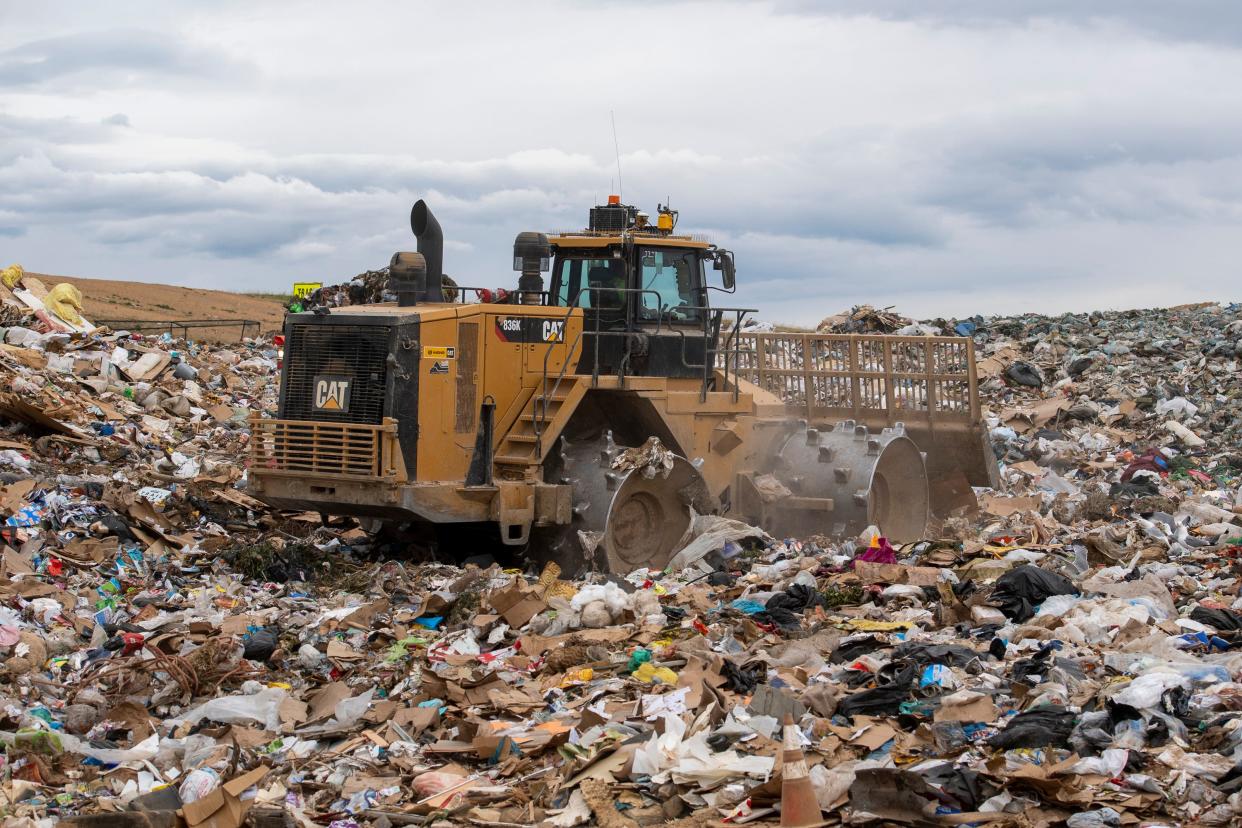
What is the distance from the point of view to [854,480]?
1146cm

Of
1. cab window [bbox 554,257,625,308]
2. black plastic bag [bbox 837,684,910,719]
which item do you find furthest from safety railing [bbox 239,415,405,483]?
black plastic bag [bbox 837,684,910,719]

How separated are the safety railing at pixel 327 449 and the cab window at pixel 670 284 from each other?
7.81 feet

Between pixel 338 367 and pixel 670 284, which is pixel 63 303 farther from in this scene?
pixel 670 284

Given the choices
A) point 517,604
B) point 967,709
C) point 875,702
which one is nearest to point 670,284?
point 517,604

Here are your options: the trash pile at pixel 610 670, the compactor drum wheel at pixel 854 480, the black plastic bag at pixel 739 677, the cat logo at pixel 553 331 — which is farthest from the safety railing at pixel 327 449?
the compactor drum wheel at pixel 854 480

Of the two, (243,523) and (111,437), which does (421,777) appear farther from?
(111,437)

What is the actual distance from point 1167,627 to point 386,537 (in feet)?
19.5

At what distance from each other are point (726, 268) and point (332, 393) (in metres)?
3.20

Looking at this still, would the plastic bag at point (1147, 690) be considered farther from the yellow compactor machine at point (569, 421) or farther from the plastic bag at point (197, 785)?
the yellow compactor machine at point (569, 421)

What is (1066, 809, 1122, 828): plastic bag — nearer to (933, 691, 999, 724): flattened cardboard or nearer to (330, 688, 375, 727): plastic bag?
(933, 691, 999, 724): flattened cardboard

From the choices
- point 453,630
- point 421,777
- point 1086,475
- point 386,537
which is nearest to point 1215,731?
point 421,777

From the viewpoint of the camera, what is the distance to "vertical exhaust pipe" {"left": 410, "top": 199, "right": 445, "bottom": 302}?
1065cm

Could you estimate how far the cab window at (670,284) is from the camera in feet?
35.7

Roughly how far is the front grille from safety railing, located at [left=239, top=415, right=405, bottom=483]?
110mm
